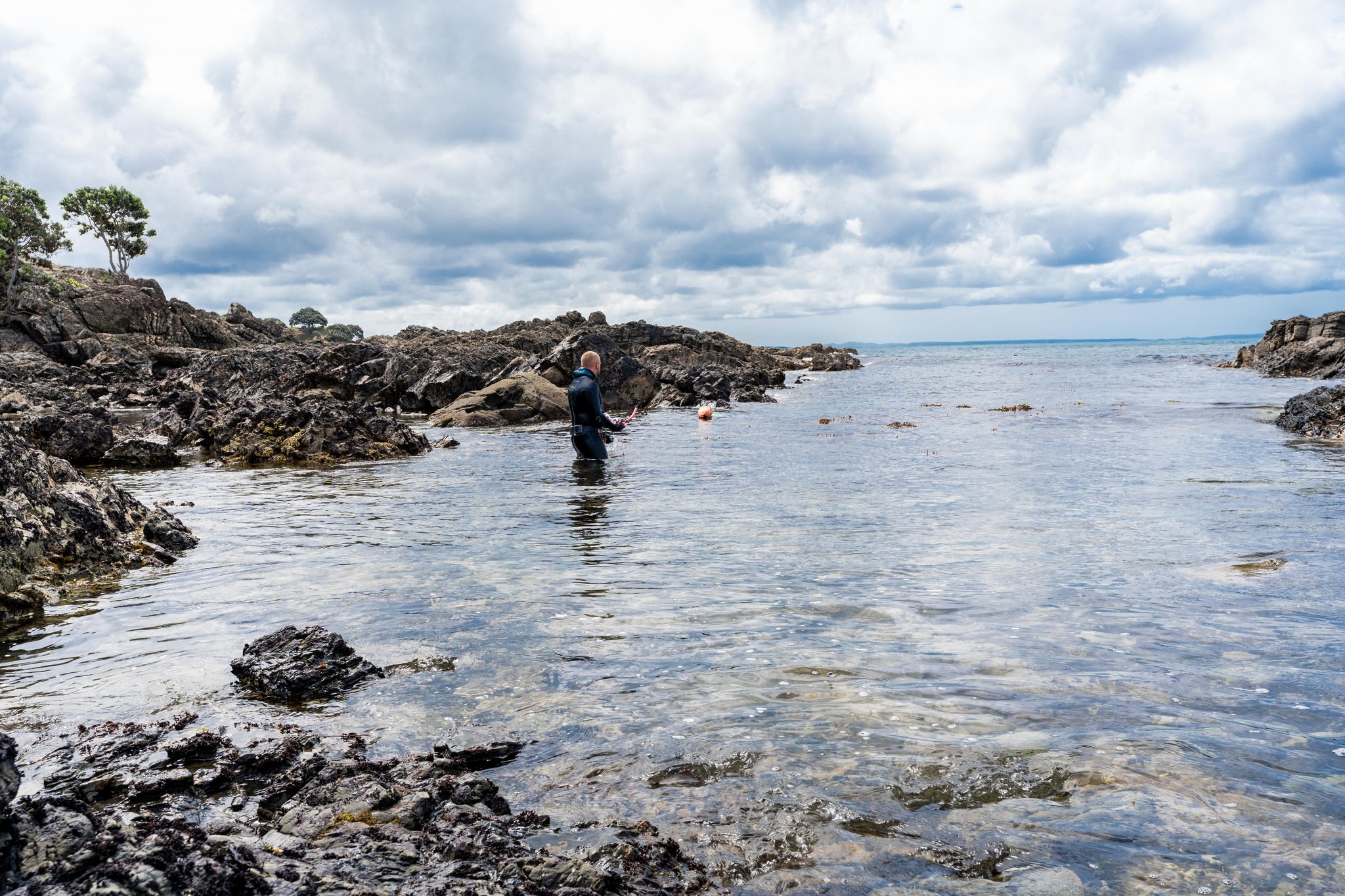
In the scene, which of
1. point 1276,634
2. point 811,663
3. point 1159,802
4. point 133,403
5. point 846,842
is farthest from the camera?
point 133,403

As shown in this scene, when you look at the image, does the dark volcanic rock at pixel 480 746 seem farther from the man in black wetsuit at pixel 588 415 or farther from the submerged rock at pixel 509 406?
the submerged rock at pixel 509 406

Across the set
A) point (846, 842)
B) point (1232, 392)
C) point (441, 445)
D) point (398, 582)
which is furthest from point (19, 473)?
point (1232, 392)

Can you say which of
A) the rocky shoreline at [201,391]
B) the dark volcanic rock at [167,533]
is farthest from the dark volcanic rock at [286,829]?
the dark volcanic rock at [167,533]

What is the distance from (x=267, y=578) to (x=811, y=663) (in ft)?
22.3

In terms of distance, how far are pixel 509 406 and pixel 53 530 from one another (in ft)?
86.4

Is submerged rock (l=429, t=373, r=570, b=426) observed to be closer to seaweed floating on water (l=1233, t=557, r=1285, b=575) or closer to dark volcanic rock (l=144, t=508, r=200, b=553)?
dark volcanic rock (l=144, t=508, r=200, b=553)

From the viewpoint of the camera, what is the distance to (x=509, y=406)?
35.7 m

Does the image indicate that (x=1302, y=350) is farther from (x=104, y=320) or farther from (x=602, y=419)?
(x=104, y=320)

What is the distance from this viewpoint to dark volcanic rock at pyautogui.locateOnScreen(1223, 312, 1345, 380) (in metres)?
55.5

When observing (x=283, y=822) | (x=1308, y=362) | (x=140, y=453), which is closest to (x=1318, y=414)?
(x=283, y=822)

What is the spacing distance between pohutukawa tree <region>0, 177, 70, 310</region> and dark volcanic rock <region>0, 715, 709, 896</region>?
225 ft

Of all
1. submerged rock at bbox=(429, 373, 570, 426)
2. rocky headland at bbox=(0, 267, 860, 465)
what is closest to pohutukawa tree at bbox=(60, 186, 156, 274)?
rocky headland at bbox=(0, 267, 860, 465)

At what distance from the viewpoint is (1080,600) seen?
8.44 meters

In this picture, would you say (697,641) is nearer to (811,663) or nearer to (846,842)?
(811,663)
